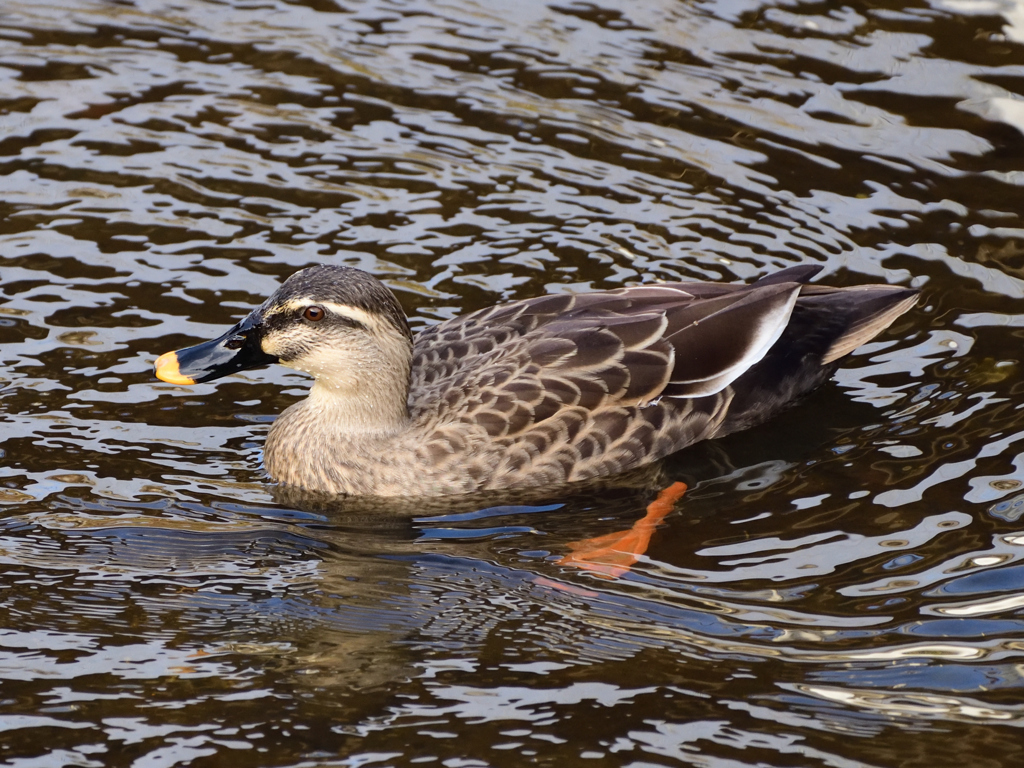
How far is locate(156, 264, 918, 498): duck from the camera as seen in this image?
8070 millimetres

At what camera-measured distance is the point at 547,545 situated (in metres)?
7.70

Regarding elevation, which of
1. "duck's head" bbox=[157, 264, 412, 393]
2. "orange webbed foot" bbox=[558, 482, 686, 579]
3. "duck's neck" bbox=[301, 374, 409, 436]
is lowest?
"orange webbed foot" bbox=[558, 482, 686, 579]

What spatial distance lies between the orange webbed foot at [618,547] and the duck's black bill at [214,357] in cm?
220

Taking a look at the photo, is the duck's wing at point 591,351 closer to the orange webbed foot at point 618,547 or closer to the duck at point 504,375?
the duck at point 504,375

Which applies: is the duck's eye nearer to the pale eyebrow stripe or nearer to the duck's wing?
the pale eyebrow stripe

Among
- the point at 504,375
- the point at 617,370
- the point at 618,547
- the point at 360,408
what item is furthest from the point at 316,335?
the point at 618,547

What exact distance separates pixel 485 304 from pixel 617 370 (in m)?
1.64

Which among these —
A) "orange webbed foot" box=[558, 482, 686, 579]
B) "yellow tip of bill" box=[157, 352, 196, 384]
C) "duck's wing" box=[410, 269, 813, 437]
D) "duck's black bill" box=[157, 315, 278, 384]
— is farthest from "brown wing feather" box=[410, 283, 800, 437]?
"yellow tip of bill" box=[157, 352, 196, 384]

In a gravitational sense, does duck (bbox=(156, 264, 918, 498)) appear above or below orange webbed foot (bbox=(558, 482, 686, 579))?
above

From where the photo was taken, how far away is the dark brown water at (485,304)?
6.32m

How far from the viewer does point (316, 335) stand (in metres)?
8.08

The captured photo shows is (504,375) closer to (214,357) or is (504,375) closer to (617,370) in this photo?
(617,370)

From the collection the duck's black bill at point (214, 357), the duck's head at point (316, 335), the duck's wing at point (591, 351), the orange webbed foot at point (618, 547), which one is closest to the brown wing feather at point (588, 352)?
the duck's wing at point (591, 351)

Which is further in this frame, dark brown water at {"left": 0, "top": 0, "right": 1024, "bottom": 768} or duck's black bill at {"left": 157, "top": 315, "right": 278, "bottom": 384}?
duck's black bill at {"left": 157, "top": 315, "right": 278, "bottom": 384}
